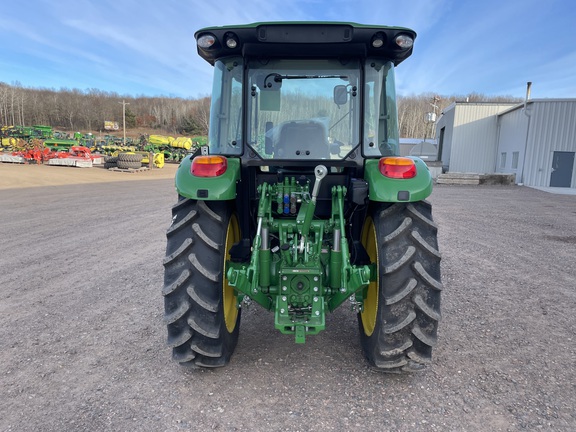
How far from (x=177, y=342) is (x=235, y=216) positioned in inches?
40.6

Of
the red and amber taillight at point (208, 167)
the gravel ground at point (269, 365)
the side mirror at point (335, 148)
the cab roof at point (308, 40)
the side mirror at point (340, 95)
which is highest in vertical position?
the cab roof at point (308, 40)

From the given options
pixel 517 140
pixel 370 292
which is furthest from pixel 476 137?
pixel 370 292

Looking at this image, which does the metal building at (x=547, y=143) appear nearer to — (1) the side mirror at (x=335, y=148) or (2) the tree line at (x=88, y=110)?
(1) the side mirror at (x=335, y=148)

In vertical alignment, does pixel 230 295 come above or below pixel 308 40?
below

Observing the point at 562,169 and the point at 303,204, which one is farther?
the point at 562,169

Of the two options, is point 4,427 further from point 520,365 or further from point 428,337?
point 520,365

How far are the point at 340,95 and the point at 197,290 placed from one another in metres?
1.72

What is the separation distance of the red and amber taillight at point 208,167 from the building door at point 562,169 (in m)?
19.7

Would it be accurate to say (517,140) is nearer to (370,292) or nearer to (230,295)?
(370,292)

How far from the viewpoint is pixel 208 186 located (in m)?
2.71

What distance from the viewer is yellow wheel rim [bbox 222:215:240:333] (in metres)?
2.91

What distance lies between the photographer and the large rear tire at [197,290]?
2633mm

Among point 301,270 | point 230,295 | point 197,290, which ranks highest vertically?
point 301,270

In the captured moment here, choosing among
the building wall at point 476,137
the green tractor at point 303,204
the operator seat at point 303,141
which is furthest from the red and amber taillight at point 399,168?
the building wall at point 476,137
